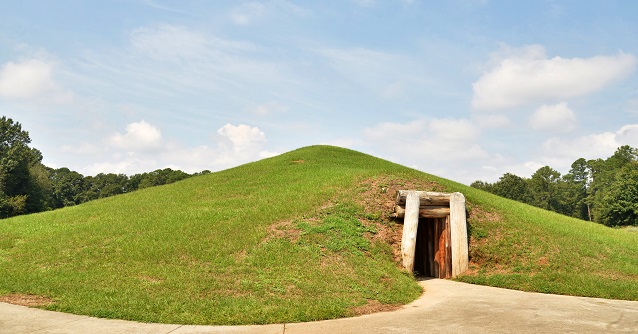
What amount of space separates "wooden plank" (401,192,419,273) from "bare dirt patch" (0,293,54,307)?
11.1 meters

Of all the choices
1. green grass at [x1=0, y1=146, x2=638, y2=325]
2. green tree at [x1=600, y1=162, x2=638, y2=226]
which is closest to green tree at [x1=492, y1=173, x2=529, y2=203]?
green tree at [x1=600, y1=162, x2=638, y2=226]

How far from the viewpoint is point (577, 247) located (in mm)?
17156

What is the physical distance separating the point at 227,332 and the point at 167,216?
12.6 metres

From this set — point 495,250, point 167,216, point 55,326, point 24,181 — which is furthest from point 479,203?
point 24,181

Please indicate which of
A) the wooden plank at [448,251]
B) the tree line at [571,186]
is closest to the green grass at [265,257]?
the wooden plank at [448,251]

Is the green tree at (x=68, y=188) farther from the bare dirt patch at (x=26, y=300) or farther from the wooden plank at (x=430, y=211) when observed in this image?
the wooden plank at (x=430, y=211)

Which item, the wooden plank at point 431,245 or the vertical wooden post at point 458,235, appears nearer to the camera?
the vertical wooden post at point 458,235

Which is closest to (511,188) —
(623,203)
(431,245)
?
(623,203)

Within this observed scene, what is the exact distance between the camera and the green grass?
10906 mm

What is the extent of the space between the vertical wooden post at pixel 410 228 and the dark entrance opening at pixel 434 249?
2.72 feet

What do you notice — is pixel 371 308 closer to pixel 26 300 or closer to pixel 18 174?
pixel 26 300

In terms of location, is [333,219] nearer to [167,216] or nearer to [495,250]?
[495,250]

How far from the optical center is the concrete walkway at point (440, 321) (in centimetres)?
858

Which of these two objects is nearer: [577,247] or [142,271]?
[142,271]
